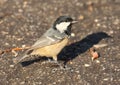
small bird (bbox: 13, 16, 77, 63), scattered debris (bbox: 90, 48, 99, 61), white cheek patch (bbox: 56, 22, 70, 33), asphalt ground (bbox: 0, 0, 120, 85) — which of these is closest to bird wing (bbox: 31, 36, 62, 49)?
small bird (bbox: 13, 16, 77, 63)

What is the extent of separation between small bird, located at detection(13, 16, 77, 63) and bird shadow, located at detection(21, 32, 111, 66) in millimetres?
458

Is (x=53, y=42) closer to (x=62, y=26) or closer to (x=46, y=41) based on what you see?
(x=46, y=41)

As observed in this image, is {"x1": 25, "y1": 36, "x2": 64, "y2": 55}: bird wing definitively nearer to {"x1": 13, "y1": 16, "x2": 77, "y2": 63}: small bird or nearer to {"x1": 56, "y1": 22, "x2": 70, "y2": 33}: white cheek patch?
{"x1": 13, "y1": 16, "x2": 77, "y2": 63}: small bird

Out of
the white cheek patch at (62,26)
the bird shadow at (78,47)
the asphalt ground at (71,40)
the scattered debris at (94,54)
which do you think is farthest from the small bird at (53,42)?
the scattered debris at (94,54)

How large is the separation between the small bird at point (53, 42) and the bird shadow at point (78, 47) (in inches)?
18.0

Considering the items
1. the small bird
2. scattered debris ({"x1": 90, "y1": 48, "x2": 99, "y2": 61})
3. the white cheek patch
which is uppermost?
the white cheek patch

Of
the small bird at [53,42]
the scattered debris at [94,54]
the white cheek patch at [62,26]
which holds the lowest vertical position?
the scattered debris at [94,54]

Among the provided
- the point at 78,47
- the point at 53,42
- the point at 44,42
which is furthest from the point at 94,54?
the point at 44,42

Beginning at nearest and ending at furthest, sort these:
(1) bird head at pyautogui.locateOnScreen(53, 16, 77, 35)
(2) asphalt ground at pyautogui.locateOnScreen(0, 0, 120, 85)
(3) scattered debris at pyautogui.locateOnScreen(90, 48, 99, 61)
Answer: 1. (2) asphalt ground at pyautogui.locateOnScreen(0, 0, 120, 85)
2. (1) bird head at pyautogui.locateOnScreen(53, 16, 77, 35)
3. (3) scattered debris at pyautogui.locateOnScreen(90, 48, 99, 61)

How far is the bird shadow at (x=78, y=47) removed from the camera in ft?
23.3

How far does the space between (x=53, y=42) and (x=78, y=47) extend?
4.06 feet

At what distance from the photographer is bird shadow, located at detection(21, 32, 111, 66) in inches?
279

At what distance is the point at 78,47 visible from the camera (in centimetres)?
756

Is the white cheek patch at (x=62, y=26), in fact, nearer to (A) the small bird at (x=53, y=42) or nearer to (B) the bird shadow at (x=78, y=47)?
(A) the small bird at (x=53, y=42)
